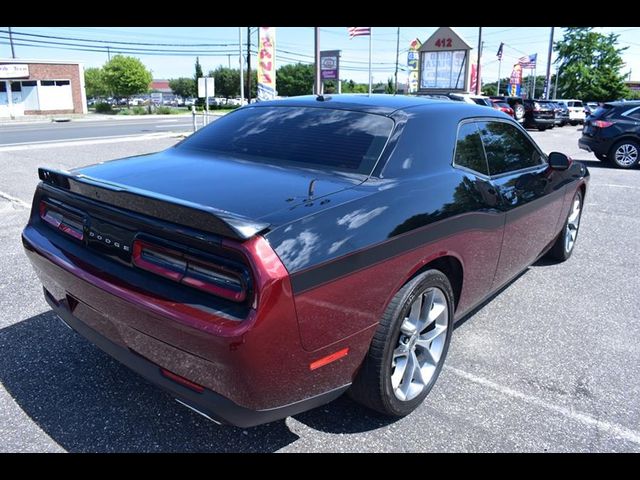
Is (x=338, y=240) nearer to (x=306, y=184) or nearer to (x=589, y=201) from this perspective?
(x=306, y=184)

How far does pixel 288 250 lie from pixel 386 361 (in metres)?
0.80

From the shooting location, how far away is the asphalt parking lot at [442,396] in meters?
2.48

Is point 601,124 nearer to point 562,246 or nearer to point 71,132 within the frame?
point 562,246

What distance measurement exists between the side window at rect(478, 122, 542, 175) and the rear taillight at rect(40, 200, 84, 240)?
2517 mm

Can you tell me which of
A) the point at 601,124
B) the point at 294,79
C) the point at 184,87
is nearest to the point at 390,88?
the point at 294,79

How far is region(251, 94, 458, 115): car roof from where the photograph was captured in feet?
10.4

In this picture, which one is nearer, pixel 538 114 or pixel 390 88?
pixel 538 114

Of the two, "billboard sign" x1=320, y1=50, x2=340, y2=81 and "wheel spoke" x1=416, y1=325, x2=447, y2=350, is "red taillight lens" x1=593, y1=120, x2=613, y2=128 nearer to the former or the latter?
"wheel spoke" x1=416, y1=325, x2=447, y2=350

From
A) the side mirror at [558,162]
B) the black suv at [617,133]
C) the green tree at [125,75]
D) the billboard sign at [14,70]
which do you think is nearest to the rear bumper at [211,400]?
the side mirror at [558,162]

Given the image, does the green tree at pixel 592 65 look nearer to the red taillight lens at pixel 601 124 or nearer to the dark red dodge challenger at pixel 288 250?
the red taillight lens at pixel 601 124

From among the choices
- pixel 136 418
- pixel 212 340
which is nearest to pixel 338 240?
pixel 212 340

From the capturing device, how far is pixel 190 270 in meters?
2.04

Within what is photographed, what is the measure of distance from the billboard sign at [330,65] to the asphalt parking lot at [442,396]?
96.4 feet

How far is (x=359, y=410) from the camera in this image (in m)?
2.73
